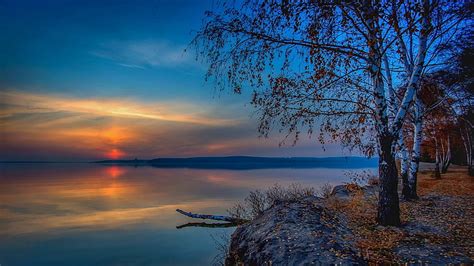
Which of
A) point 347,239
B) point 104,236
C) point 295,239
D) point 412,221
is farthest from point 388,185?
point 104,236

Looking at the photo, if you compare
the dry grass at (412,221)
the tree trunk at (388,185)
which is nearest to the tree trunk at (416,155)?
the dry grass at (412,221)

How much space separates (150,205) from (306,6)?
31345 millimetres

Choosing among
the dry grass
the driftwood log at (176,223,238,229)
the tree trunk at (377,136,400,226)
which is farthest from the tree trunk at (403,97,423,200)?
the driftwood log at (176,223,238,229)

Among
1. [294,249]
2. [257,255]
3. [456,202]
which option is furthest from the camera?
[456,202]

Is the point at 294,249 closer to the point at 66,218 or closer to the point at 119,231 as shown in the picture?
the point at 119,231

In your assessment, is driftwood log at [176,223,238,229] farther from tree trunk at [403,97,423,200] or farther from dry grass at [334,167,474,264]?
tree trunk at [403,97,423,200]

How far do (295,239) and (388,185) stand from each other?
397 centimetres

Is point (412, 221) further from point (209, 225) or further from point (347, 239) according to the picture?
point (209, 225)

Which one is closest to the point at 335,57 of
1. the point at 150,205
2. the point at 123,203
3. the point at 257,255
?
the point at 257,255

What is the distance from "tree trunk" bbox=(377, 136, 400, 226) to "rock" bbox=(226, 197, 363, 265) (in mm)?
1509

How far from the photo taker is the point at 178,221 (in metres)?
24.9

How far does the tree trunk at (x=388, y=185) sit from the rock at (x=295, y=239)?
4.95 feet

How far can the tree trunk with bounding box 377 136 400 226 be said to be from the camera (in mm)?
10078

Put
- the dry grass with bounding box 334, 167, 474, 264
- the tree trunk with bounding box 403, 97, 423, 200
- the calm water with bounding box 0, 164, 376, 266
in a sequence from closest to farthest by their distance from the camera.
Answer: the dry grass with bounding box 334, 167, 474, 264, the tree trunk with bounding box 403, 97, 423, 200, the calm water with bounding box 0, 164, 376, 266
